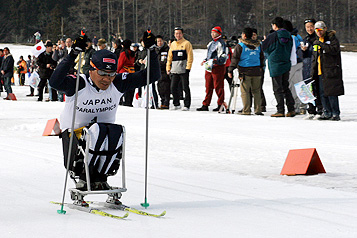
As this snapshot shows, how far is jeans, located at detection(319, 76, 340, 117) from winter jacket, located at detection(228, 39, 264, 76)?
1.53m

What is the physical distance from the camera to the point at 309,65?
43.9 feet

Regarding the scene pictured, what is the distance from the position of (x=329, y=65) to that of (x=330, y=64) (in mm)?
26

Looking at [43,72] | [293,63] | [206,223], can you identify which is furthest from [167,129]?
[43,72]

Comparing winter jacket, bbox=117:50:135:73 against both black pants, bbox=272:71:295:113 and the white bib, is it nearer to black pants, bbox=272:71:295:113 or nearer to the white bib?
black pants, bbox=272:71:295:113

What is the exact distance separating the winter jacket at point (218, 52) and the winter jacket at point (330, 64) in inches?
103

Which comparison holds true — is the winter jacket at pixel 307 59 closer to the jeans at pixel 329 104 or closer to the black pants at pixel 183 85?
the jeans at pixel 329 104

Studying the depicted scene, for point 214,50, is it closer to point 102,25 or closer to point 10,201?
point 10,201

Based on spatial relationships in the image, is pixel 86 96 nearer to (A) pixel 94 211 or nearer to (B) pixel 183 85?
(A) pixel 94 211

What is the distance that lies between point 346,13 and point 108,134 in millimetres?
78414

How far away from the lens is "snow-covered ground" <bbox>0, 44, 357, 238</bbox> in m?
4.71

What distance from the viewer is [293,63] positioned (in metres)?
13.1

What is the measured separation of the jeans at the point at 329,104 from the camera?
38.7 feet

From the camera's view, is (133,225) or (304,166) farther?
(304,166)

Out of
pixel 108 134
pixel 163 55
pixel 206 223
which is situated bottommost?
pixel 206 223
